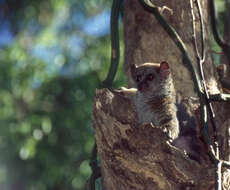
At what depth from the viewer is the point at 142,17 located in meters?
3.67

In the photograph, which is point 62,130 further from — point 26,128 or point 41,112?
point 26,128

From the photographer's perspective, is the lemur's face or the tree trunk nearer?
the tree trunk

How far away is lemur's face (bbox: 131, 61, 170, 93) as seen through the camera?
12.2ft

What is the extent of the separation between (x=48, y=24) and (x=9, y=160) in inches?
205

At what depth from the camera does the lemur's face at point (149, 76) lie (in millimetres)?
3713

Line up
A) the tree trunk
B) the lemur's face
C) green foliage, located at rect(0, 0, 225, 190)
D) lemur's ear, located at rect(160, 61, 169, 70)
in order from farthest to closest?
green foliage, located at rect(0, 0, 225, 190)
the lemur's face
lemur's ear, located at rect(160, 61, 169, 70)
the tree trunk

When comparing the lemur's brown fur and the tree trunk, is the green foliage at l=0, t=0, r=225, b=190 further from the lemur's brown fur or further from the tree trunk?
the tree trunk

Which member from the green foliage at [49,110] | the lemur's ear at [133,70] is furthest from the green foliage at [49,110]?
the lemur's ear at [133,70]

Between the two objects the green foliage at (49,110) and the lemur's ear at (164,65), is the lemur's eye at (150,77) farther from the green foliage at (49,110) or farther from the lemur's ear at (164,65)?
the green foliage at (49,110)

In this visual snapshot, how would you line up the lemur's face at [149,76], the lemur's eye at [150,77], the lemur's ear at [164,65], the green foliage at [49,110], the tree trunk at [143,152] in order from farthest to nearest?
the green foliage at [49,110] → the lemur's eye at [150,77] → the lemur's face at [149,76] → the lemur's ear at [164,65] → the tree trunk at [143,152]

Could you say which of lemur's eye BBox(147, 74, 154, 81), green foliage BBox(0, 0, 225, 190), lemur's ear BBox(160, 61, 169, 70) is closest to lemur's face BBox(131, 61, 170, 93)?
lemur's eye BBox(147, 74, 154, 81)

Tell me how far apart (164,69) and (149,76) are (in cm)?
56

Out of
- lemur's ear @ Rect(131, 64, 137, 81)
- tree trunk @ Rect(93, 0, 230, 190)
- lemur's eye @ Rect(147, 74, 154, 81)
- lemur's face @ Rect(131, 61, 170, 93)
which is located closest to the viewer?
tree trunk @ Rect(93, 0, 230, 190)

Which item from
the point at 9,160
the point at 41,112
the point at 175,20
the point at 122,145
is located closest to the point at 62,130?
the point at 41,112
